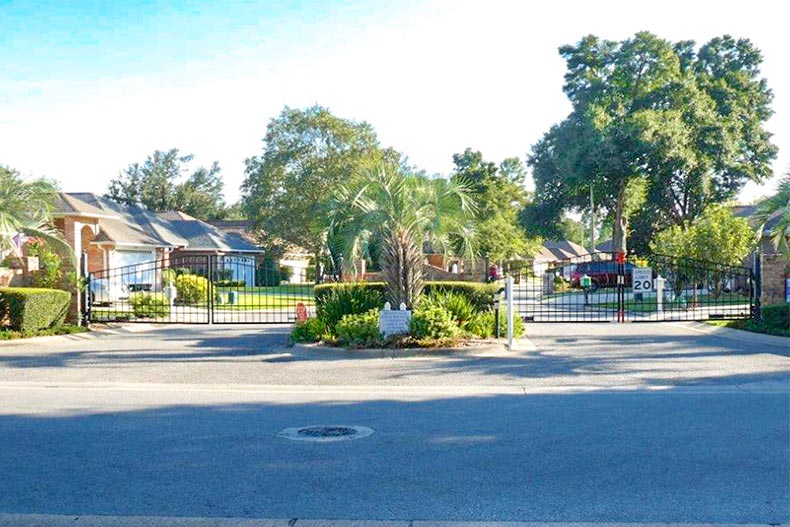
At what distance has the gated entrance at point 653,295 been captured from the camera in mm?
23062

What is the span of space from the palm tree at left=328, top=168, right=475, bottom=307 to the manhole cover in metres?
8.54

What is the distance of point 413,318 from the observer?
56.7ft

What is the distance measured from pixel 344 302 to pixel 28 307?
783cm

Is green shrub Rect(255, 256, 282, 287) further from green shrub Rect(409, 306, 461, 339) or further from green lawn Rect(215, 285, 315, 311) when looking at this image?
green shrub Rect(409, 306, 461, 339)

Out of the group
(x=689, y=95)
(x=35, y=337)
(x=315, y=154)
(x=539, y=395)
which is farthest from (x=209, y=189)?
(x=539, y=395)

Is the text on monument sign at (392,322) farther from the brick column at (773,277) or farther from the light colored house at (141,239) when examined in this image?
the light colored house at (141,239)

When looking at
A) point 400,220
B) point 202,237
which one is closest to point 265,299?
point 400,220

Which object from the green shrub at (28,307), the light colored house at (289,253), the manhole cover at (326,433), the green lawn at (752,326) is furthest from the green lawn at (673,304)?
the light colored house at (289,253)

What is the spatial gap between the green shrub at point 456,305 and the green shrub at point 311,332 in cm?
224

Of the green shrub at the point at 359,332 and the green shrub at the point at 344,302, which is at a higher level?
the green shrub at the point at 344,302

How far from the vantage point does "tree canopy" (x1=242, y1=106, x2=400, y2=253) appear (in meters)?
56.2

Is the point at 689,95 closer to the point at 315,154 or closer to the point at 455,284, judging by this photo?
the point at 315,154

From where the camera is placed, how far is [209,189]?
3755 inches

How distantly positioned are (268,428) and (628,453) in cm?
396
